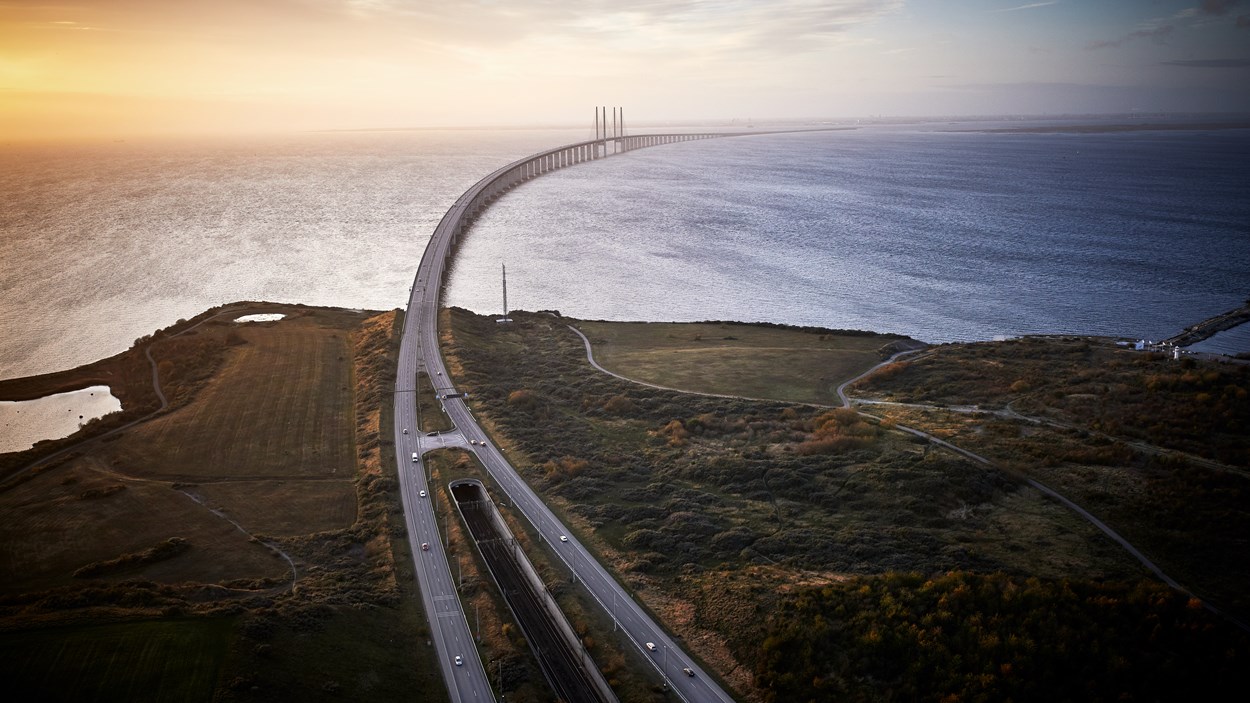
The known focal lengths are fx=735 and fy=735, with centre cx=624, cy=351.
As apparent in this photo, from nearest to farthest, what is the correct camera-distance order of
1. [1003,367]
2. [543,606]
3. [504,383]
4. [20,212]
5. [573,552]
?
1. [543,606]
2. [573,552]
3. [1003,367]
4. [504,383]
5. [20,212]

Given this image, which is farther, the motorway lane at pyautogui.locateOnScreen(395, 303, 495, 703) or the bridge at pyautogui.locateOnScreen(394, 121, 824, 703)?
the motorway lane at pyautogui.locateOnScreen(395, 303, 495, 703)

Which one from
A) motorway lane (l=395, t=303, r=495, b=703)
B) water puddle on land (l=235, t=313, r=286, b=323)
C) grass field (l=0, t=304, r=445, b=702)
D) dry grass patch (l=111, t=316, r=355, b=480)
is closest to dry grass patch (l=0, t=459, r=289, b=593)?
grass field (l=0, t=304, r=445, b=702)

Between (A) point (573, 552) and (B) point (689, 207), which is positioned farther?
(B) point (689, 207)

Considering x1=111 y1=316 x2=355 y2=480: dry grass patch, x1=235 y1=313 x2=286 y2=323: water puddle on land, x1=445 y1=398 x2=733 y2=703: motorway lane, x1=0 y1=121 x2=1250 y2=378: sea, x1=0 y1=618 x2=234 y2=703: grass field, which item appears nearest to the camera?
x1=0 y1=618 x2=234 y2=703: grass field

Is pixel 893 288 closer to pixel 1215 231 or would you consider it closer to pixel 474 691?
pixel 1215 231

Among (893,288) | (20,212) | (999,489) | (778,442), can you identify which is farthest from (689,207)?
(20,212)

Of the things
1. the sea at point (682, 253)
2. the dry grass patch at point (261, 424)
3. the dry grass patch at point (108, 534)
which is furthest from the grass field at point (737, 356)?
the dry grass patch at point (108, 534)

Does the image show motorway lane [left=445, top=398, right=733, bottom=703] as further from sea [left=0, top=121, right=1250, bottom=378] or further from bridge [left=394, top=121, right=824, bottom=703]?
sea [left=0, top=121, right=1250, bottom=378]
